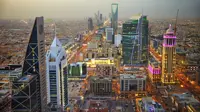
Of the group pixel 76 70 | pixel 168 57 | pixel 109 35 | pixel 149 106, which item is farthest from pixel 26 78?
pixel 109 35

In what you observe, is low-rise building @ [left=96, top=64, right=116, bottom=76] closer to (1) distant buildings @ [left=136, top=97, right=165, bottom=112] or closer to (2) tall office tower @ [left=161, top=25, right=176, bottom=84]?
(2) tall office tower @ [left=161, top=25, right=176, bottom=84]

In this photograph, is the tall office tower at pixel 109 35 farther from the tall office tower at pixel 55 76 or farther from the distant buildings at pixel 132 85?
the tall office tower at pixel 55 76

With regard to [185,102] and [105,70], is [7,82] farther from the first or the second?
[105,70]

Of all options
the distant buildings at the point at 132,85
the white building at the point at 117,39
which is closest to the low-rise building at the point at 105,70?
the distant buildings at the point at 132,85

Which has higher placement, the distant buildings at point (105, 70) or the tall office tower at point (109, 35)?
the tall office tower at point (109, 35)

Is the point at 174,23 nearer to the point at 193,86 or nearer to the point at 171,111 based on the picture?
the point at 193,86

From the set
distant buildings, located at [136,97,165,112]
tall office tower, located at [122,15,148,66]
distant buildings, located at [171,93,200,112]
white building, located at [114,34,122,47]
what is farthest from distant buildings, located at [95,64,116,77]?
white building, located at [114,34,122,47]
